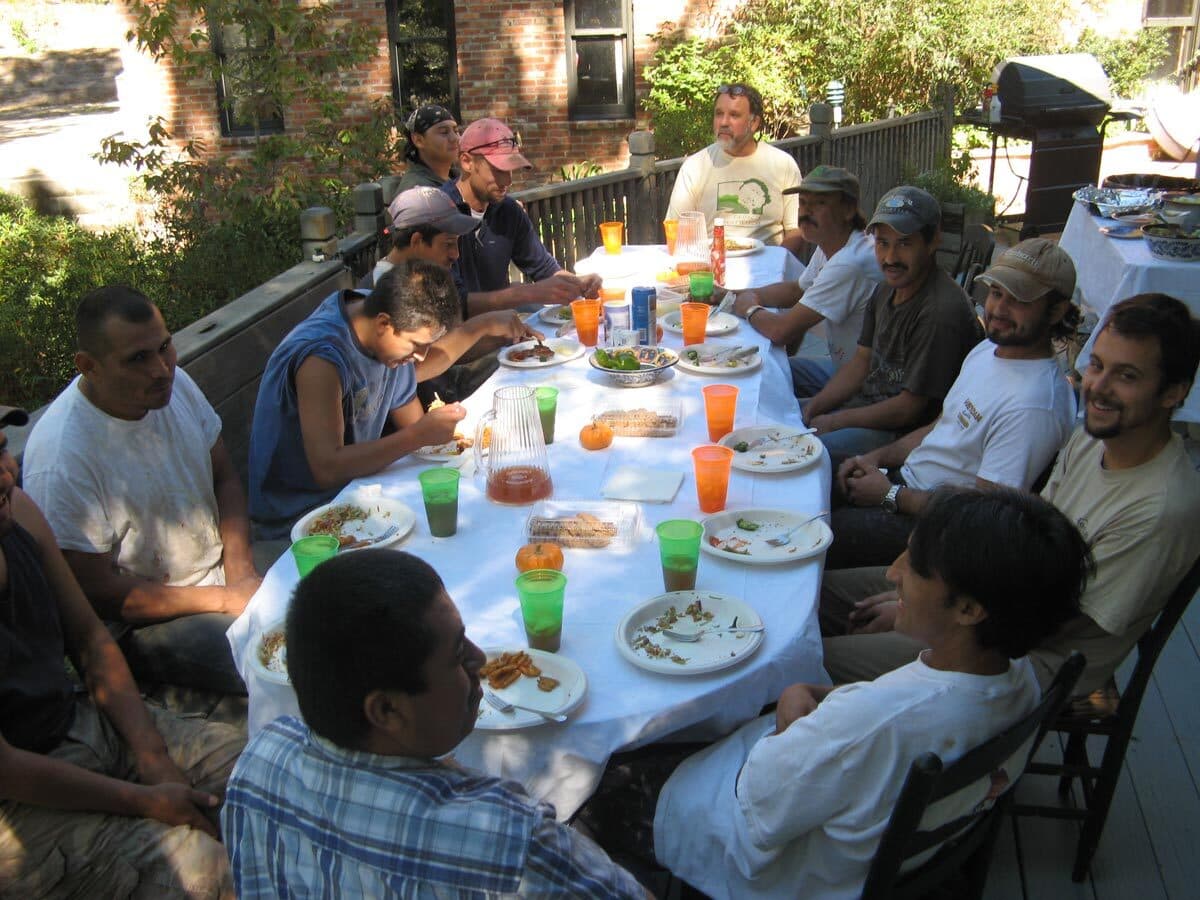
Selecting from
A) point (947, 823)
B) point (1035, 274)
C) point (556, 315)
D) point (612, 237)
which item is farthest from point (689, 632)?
point (612, 237)

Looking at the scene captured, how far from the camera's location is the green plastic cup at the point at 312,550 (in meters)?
2.45

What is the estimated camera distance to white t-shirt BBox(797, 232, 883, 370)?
435 cm

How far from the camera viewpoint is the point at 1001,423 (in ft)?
10.0

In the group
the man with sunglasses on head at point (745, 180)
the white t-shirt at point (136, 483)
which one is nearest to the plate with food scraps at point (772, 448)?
the white t-shirt at point (136, 483)

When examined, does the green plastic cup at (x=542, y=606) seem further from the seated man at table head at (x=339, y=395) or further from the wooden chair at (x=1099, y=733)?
the wooden chair at (x=1099, y=733)

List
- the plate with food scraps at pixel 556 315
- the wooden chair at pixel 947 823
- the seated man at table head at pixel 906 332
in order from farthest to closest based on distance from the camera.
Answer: the plate with food scraps at pixel 556 315 → the seated man at table head at pixel 906 332 → the wooden chair at pixel 947 823

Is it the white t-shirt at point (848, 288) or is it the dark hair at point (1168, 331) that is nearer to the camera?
the dark hair at point (1168, 331)

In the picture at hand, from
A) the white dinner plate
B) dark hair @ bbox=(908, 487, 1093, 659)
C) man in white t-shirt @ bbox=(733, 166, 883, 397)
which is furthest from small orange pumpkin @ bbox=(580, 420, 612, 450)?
dark hair @ bbox=(908, 487, 1093, 659)

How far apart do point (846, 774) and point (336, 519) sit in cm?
157

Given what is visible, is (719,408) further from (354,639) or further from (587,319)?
(354,639)

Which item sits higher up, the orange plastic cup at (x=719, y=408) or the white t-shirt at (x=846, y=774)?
the orange plastic cup at (x=719, y=408)

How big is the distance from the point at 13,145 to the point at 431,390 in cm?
1263

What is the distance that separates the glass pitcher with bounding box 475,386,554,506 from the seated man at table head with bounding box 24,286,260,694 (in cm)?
85

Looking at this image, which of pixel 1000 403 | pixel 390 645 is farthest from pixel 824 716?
pixel 1000 403
